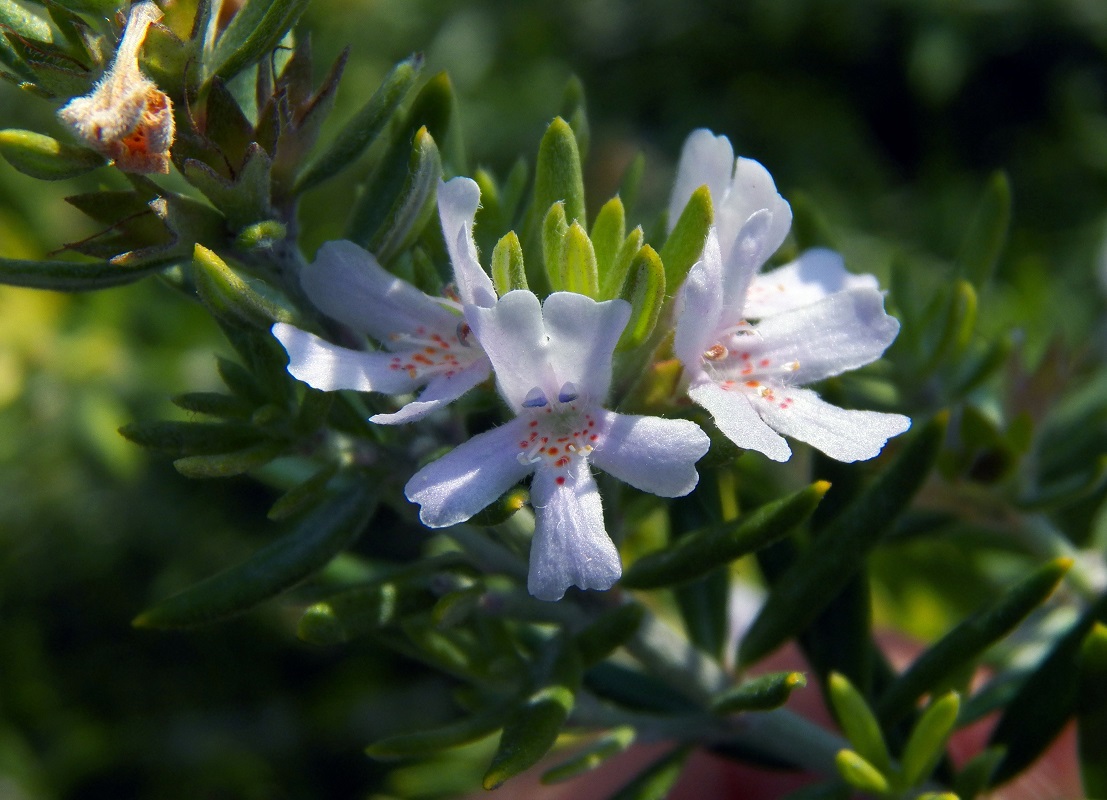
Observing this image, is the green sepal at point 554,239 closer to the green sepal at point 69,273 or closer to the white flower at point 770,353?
the white flower at point 770,353

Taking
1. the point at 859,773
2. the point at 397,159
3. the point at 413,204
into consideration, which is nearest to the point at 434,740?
the point at 859,773

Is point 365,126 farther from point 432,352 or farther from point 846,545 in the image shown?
point 846,545

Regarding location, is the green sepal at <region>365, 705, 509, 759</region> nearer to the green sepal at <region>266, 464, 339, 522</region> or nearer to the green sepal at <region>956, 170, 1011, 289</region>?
the green sepal at <region>266, 464, 339, 522</region>

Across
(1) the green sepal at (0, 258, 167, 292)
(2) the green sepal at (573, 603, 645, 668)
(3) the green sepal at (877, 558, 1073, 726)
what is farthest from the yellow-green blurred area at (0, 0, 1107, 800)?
(1) the green sepal at (0, 258, 167, 292)

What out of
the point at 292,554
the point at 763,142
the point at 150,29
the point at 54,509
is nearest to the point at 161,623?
A: the point at 292,554

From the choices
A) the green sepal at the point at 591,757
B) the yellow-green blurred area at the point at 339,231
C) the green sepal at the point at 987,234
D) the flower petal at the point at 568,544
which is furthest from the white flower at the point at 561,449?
the yellow-green blurred area at the point at 339,231

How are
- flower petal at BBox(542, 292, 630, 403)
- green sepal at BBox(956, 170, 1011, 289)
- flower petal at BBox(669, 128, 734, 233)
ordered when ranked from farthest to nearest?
1. green sepal at BBox(956, 170, 1011, 289)
2. flower petal at BBox(669, 128, 734, 233)
3. flower petal at BBox(542, 292, 630, 403)

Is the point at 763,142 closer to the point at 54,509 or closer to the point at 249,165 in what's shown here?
the point at 54,509
